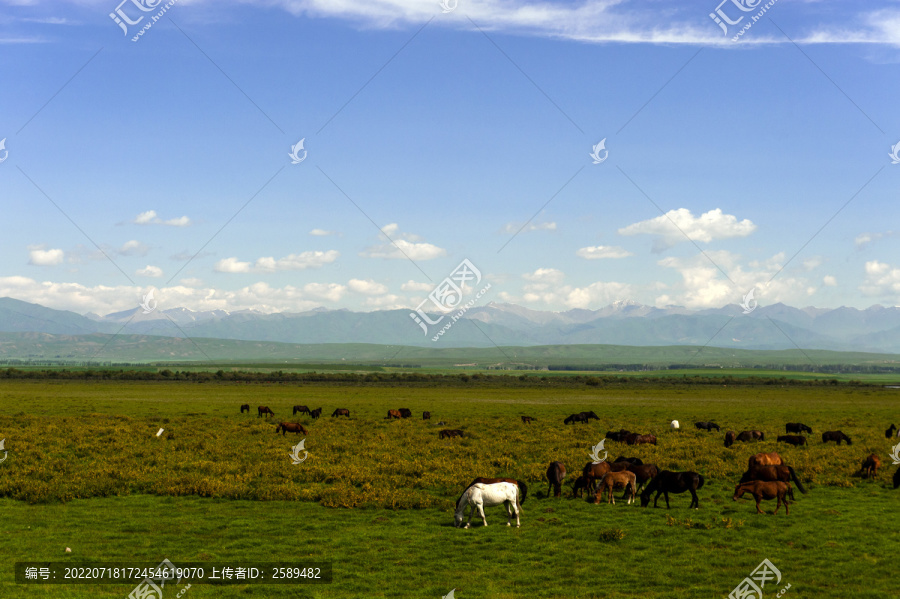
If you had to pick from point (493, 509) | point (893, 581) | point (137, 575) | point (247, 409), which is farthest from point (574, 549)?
point (247, 409)

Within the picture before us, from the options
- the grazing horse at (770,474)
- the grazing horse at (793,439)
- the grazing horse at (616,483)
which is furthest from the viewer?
the grazing horse at (793,439)

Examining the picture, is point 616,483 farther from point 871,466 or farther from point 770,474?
point 871,466

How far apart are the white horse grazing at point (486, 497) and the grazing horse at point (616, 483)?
14.7ft

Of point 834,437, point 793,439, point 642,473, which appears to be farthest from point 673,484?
point 834,437

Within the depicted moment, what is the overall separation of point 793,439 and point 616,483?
2077 cm

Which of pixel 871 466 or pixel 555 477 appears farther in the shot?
pixel 871 466

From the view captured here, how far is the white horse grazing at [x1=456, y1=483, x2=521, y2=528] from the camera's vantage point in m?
17.5

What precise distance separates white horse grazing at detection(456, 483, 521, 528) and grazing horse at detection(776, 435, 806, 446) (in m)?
25.5

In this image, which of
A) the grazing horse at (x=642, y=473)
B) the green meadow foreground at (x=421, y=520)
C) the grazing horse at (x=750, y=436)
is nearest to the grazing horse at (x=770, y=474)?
the green meadow foreground at (x=421, y=520)

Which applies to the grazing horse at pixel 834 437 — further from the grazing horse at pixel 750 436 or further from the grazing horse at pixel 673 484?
the grazing horse at pixel 673 484

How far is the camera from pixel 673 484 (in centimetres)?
2036

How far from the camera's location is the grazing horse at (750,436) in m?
37.5

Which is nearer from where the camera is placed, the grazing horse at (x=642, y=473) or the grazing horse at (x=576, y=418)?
the grazing horse at (x=642, y=473)

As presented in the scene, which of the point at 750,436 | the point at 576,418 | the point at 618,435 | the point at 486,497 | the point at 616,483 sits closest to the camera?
the point at 486,497
